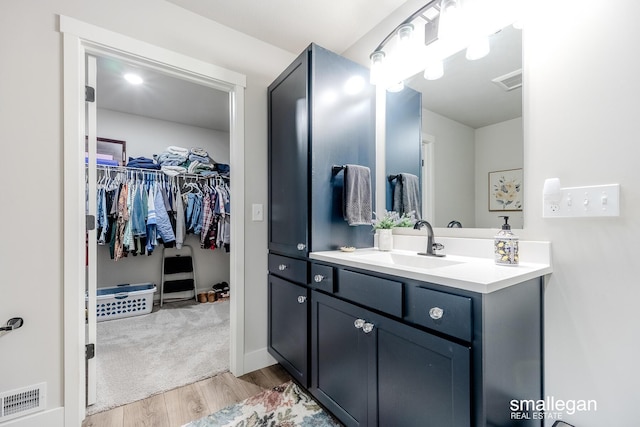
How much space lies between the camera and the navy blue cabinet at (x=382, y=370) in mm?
869

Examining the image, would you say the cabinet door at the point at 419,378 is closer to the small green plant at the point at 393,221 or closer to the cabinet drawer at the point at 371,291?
the cabinet drawer at the point at 371,291

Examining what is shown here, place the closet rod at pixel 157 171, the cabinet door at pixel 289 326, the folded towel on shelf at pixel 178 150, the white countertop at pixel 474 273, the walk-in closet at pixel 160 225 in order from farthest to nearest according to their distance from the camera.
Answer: the folded towel on shelf at pixel 178 150 < the closet rod at pixel 157 171 < the walk-in closet at pixel 160 225 < the cabinet door at pixel 289 326 < the white countertop at pixel 474 273

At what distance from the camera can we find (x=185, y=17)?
1.79m

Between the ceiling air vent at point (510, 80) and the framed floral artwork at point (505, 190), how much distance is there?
15.0 inches

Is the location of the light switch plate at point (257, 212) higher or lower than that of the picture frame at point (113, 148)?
lower

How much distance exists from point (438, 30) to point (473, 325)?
150 centimetres

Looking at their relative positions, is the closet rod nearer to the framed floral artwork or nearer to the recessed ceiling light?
the recessed ceiling light

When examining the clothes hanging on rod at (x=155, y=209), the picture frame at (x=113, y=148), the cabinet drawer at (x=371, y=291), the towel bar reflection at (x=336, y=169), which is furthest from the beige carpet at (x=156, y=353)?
the picture frame at (x=113, y=148)

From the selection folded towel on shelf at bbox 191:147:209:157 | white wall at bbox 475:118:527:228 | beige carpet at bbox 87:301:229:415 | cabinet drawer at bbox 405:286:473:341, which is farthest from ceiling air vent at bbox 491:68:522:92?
folded towel on shelf at bbox 191:147:209:157

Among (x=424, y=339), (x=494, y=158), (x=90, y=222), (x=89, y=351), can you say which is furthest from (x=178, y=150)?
(x=424, y=339)

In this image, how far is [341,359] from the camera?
1.31 metres
